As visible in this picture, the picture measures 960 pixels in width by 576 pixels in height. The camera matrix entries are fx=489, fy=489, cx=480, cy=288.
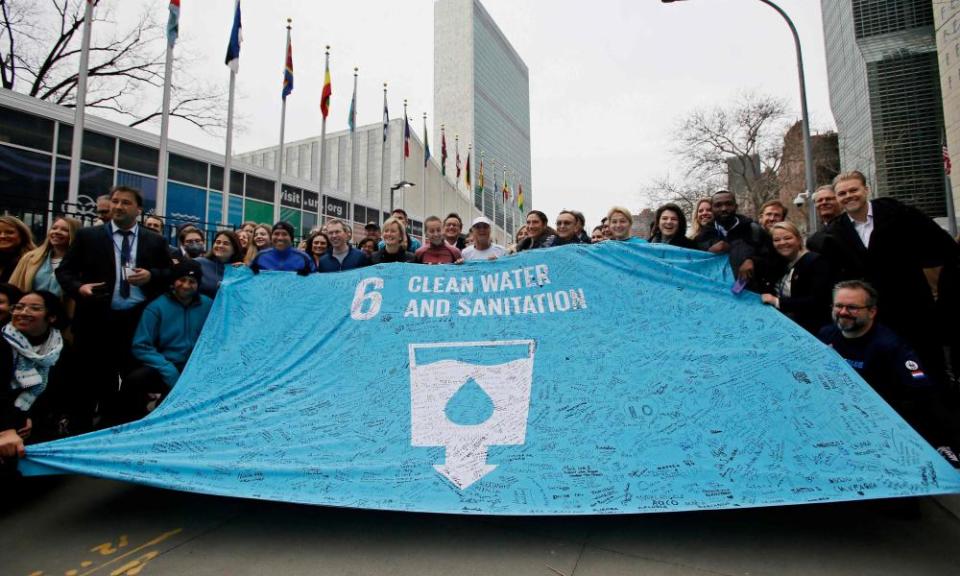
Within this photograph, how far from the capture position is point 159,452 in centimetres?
256

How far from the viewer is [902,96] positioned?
37.0 metres

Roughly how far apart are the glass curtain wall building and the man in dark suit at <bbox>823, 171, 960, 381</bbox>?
129ft

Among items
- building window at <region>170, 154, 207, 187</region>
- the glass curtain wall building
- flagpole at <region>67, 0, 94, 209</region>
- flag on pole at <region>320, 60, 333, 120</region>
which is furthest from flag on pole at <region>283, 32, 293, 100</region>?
the glass curtain wall building

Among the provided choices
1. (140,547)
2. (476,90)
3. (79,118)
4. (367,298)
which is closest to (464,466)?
(140,547)

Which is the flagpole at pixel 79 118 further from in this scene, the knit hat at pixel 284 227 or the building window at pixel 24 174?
the knit hat at pixel 284 227

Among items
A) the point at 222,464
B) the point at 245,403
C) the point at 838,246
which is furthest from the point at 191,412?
the point at 838,246

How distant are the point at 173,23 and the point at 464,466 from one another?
13.3 meters

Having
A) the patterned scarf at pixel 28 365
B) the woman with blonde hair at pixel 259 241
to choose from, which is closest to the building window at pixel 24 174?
the woman with blonde hair at pixel 259 241

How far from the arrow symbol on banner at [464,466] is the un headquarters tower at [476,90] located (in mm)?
66332

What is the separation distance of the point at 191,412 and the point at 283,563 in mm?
1208

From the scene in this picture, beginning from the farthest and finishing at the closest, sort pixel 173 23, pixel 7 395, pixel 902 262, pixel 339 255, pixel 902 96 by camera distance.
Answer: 1. pixel 902 96
2. pixel 173 23
3. pixel 339 255
4. pixel 902 262
5. pixel 7 395

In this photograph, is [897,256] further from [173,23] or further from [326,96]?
[326,96]

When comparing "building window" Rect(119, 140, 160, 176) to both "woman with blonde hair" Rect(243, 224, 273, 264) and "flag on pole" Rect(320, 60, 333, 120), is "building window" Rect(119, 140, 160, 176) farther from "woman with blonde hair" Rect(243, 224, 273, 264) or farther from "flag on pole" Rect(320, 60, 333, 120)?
"woman with blonde hair" Rect(243, 224, 273, 264)

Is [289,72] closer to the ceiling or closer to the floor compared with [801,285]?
closer to the ceiling
